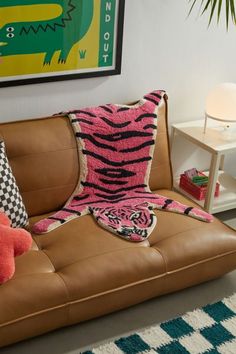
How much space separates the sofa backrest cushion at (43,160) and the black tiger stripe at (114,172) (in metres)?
0.13

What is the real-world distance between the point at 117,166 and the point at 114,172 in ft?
0.11

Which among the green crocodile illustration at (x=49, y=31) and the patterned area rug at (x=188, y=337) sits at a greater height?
the green crocodile illustration at (x=49, y=31)

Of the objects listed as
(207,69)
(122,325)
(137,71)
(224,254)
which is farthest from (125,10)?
(122,325)

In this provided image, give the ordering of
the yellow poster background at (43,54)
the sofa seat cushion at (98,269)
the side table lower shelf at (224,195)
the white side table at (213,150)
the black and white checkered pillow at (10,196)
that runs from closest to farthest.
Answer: the sofa seat cushion at (98,269)
the black and white checkered pillow at (10,196)
the yellow poster background at (43,54)
the white side table at (213,150)
the side table lower shelf at (224,195)

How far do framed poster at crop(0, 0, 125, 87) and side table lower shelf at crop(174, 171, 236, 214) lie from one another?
861mm

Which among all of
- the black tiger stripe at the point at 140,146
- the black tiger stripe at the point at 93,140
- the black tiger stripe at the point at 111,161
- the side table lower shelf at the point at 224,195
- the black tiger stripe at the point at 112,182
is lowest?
the side table lower shelf at the point at 224,195

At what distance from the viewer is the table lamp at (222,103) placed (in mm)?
3018

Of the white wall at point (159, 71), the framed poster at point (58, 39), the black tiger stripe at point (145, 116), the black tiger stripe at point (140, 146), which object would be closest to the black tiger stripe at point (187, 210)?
the black tiger stripe at point (140, 146)

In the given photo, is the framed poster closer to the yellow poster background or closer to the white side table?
the yellow poster background

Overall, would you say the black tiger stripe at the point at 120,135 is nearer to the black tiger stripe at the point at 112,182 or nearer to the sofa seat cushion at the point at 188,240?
the black tiger stripe at the point at 112,182

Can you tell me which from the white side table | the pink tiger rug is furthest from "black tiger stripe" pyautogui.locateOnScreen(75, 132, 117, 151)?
the white side table

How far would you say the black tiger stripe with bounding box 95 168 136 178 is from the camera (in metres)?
2.76

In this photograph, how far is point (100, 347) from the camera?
2.28 m

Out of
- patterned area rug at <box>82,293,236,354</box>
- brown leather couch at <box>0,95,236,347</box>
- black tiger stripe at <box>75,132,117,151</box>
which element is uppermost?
black tiger stripe at <box>75,132,117,151</box>
